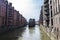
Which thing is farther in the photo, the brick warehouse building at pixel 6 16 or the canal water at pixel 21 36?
the brick warehouse building at pixel 6 16

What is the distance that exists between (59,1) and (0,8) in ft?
82.5

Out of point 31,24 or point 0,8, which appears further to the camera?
point 31,24

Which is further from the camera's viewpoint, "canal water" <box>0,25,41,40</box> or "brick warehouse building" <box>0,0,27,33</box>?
"brick warehouse building" <box>0,0,27,33</box>

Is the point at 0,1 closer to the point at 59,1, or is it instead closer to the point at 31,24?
→ the point at 59,1

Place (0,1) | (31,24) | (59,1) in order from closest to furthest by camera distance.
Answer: (59,1) < (0,1) < (31,24)

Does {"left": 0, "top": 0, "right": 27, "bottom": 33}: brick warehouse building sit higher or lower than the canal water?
higher

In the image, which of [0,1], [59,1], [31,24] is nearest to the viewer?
[59,1]

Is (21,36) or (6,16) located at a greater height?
(6,16)

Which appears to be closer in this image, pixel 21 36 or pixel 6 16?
pixel 21 36

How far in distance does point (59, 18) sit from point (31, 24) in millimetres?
76297

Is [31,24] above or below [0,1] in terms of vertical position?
below

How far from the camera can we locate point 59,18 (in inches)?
1064

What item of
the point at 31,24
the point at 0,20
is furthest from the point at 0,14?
the point at 31,24

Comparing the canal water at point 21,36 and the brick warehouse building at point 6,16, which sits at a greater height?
the brick warehouse building at point 6,16
